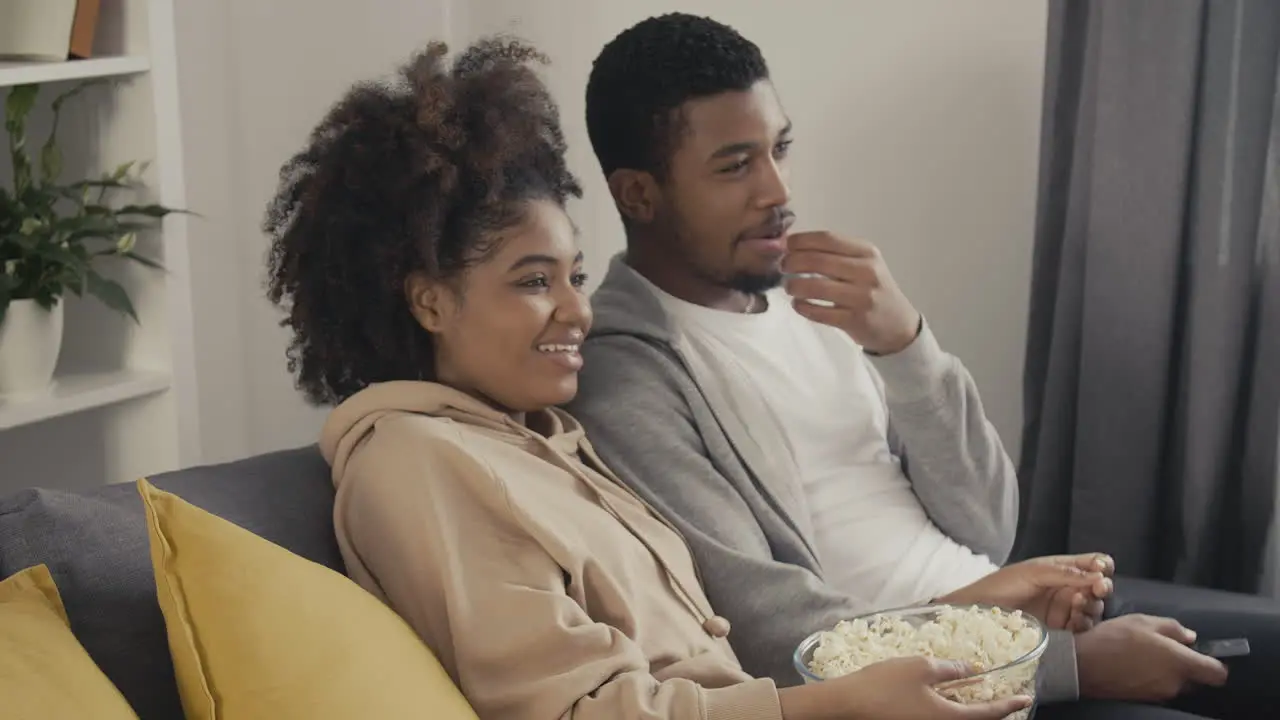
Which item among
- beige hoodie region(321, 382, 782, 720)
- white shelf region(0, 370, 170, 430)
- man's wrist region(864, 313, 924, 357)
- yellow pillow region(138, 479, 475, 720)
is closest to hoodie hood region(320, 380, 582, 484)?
beige hoodie region(321, 382, 782, 720)

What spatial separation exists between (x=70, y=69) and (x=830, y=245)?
104 cm

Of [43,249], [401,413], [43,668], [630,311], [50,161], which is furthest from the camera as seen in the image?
[50,161]

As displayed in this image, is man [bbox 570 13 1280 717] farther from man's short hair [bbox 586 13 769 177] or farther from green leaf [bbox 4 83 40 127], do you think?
green leaf [bbox 4 83 40 127]

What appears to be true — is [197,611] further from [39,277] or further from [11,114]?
[11,114]

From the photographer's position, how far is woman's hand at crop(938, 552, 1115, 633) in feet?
5.41

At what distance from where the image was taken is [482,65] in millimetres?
1578

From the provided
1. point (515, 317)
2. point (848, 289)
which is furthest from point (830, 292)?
point (515, 317)

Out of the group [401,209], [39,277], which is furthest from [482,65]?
[39,277]

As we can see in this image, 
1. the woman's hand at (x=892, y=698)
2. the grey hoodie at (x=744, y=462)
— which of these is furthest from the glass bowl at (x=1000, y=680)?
the grey hoodie at (x=744, y=462)

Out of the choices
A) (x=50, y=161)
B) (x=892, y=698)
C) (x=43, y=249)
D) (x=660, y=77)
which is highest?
(x=660, y=77)

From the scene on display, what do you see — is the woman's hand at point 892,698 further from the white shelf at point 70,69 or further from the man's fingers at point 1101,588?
the white shelf at point 70,69

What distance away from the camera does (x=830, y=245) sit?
171 cm

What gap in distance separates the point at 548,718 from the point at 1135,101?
58.0 inches

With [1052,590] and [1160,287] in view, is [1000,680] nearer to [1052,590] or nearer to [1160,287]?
[1052,590]
